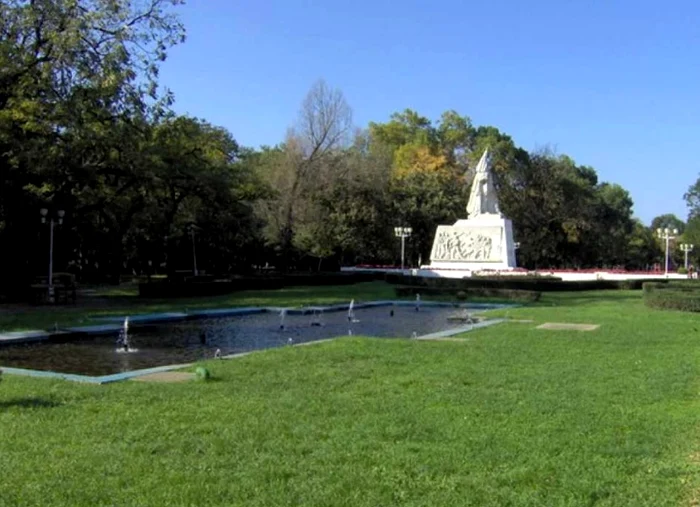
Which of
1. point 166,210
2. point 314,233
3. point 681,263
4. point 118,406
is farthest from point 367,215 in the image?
point 681,263

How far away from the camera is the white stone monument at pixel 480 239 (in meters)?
45.2

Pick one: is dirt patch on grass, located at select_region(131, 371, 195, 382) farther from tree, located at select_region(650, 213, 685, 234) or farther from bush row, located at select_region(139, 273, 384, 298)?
tree, located at select_region(650, 213, 685, 234)

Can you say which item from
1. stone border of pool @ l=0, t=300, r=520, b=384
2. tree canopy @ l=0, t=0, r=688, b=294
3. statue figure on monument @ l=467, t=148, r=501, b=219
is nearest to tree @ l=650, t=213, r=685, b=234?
tree canopy @ l=0, t=0, r=688, b=294

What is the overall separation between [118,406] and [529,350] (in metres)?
7.40

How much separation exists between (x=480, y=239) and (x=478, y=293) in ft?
50.6

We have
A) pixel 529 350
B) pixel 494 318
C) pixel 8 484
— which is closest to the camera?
pixel 8 484

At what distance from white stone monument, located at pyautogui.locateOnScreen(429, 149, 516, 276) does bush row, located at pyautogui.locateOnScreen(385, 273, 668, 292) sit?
7.30 metres

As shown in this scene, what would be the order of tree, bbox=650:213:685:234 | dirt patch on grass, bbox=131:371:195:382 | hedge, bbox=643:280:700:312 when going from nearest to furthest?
dirt patch on grass, bbox=131:371:195:382
hedge, bbox=643:280:700:312
tree, bbox=650:213:685:234

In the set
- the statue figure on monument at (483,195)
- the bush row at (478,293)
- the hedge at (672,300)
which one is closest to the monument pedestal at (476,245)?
the statue figure on monument at (483,195)

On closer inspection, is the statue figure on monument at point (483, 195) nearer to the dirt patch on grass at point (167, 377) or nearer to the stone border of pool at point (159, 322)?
the stone border of pool at point (159, 322)

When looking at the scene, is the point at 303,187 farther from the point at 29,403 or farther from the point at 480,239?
the point at 29,403

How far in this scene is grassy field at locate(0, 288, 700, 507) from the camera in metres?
4.82

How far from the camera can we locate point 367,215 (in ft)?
173

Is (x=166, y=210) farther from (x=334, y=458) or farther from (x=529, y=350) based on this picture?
Result: (x=334, y=458)
